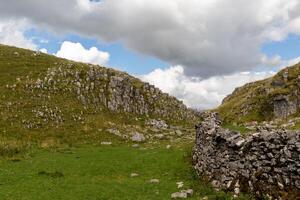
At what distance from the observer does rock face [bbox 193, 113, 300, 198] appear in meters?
28.5

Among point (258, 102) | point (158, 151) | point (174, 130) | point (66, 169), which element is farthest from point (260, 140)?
point (258, 102)

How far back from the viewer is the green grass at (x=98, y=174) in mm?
35875

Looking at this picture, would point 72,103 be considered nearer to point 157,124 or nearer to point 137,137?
point 137,137

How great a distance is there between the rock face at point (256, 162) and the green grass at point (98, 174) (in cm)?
171

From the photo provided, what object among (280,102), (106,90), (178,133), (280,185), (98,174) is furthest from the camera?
(280,102)

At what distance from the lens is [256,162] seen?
31469 mm

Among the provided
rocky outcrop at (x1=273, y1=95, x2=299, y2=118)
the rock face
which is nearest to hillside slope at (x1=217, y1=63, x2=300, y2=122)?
rocky outcrop at (x1=273, y1=95, x2=299, y2=118)

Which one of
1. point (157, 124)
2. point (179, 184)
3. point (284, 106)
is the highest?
Answer: point (284, 106)

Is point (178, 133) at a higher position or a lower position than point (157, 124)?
lower

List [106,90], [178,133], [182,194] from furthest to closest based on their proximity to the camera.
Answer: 1. [106,90]
2. [178,133]
3. [182,194]

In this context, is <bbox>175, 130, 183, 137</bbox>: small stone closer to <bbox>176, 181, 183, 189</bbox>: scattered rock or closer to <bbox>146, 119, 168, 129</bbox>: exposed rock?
<bbox>146, 119, 168, 129</bbox>: exposed rock

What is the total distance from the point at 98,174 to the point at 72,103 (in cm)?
3803

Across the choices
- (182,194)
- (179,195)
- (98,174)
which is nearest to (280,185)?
(182,194)

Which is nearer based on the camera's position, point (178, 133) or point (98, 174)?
point (98, 174)
